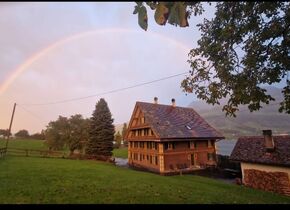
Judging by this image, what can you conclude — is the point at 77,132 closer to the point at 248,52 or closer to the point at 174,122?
the point at 174,122

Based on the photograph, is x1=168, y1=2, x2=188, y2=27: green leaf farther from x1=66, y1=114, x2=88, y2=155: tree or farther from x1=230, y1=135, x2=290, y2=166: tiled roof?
x1=66, y1=114, x2=88, y2=155: tree

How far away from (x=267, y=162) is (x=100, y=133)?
33053 millimetres

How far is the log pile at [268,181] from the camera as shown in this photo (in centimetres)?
2414

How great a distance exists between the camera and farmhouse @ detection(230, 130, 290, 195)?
24484 millimetres

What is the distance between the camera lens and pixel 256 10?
8.38 metres

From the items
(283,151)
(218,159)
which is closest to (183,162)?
(218,159)

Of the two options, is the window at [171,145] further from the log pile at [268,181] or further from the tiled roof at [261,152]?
the log pile at [268,181]

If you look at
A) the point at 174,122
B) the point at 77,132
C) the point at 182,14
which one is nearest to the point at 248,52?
the point at 182,14

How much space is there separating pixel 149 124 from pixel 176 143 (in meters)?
5.38

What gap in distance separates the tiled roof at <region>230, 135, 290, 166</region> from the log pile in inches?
48.5

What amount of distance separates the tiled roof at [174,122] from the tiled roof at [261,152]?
10.4 meters

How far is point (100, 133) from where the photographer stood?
165 ft

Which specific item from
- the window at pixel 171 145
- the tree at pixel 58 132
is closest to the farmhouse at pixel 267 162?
the window at pixel 171 145
